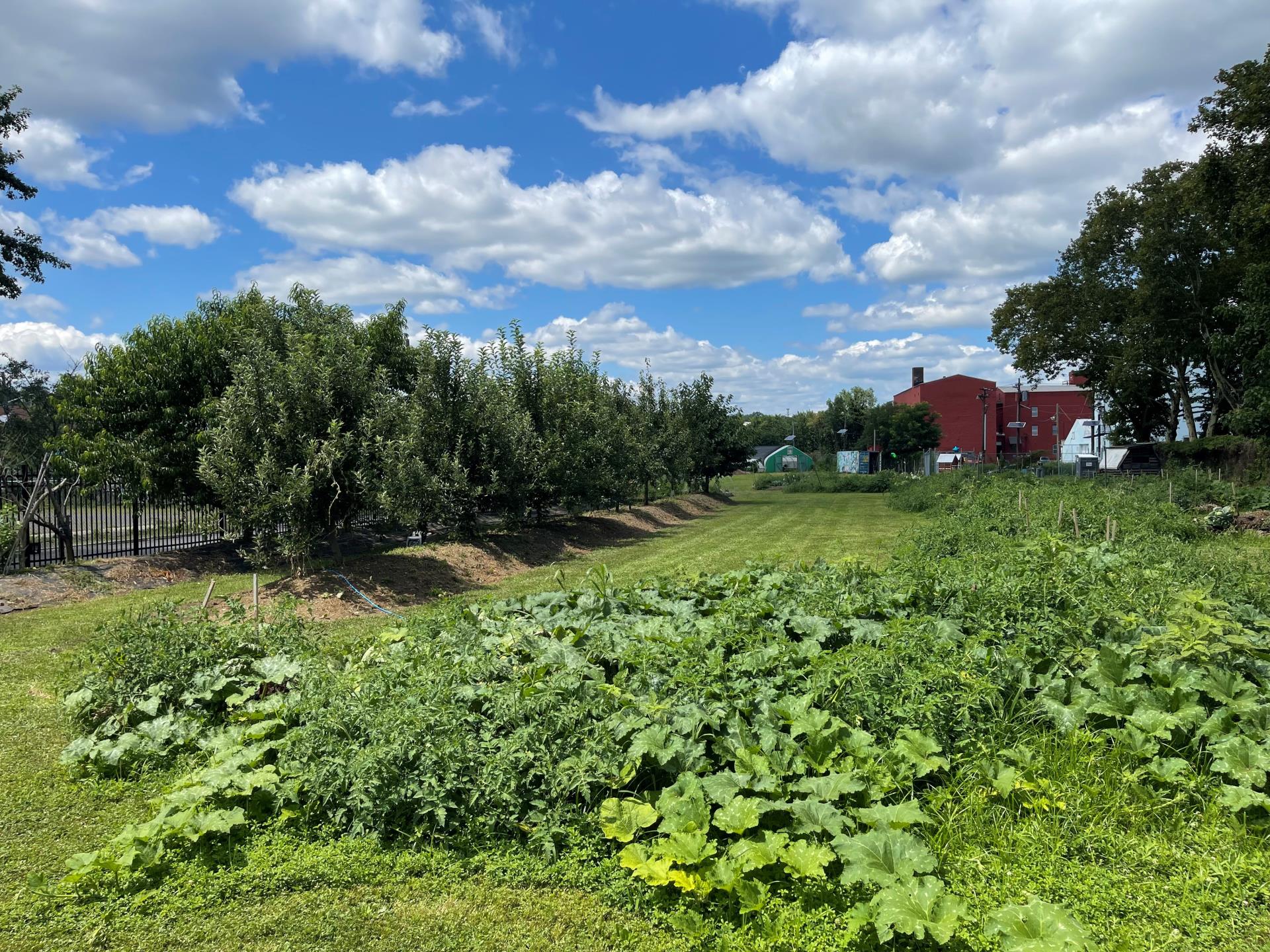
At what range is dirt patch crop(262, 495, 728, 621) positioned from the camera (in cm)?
1018

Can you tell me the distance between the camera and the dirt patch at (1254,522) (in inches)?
651

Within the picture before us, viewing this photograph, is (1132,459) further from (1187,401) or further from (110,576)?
(110,576)

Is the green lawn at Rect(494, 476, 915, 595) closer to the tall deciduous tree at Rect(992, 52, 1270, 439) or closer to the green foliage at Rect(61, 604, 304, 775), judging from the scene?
the green foliage at Rect(61, 604, 304, 775)

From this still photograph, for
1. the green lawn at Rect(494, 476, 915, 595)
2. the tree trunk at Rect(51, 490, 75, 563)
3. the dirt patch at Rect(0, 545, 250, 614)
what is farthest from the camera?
the tree trunk at Rect(51, 490, 75, 563)

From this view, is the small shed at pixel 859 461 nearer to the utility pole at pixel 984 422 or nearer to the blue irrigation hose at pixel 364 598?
the utility pole at pixel 984 422

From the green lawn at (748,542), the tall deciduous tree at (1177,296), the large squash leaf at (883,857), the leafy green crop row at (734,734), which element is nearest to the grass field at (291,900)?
the leafy green crop row at (734,734)

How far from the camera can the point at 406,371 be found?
18438 mm

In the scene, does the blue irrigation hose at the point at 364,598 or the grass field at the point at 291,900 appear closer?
the grass field at the point at 291,900

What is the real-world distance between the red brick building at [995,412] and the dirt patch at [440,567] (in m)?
58.4

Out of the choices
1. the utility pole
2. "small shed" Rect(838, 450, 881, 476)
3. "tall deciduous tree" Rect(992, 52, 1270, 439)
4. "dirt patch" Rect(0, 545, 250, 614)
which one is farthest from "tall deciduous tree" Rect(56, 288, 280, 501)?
"small shed" Rect(838, 450, 881, 476)

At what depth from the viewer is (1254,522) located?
56.0 ft

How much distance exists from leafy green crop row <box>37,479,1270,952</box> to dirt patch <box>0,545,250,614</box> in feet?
25.8

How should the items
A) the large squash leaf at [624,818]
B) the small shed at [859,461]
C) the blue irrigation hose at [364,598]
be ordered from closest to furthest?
1. the large squash leaf at [624,818]
2. the blue irrigation hose at [364,598]
3. the small shed at [859,461]

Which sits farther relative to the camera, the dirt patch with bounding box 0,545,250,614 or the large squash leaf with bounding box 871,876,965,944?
the dirt patch with bounding box 0,545,250,614
